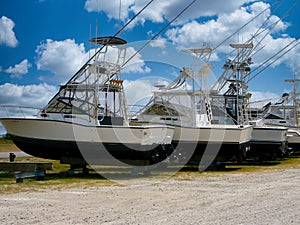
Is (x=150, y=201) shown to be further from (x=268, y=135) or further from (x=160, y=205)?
(x=268, y=135)

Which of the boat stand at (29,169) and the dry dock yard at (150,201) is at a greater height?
the boat stand at (29,169)

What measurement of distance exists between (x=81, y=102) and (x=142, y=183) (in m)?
4.84

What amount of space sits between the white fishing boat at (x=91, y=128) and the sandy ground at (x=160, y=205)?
3.37 m

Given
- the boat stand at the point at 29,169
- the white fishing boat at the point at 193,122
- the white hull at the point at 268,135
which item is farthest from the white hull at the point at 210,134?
the boat stand at the point at 29,169

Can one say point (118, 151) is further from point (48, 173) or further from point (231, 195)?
point (231, 195)

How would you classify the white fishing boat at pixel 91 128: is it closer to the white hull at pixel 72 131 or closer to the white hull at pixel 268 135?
the white hull at pixel 72 131

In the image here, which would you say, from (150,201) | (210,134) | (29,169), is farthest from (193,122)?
(150,201)

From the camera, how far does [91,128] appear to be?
1562cm

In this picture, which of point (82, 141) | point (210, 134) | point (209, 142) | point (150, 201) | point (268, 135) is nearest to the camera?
point (150, 201)

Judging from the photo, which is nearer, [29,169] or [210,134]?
[29,169]

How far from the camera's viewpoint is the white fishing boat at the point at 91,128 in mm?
15414

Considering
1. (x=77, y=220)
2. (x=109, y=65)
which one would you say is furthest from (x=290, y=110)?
(x=77, y=220)

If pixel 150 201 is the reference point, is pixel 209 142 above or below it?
above

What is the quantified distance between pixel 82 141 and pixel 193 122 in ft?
19.1
